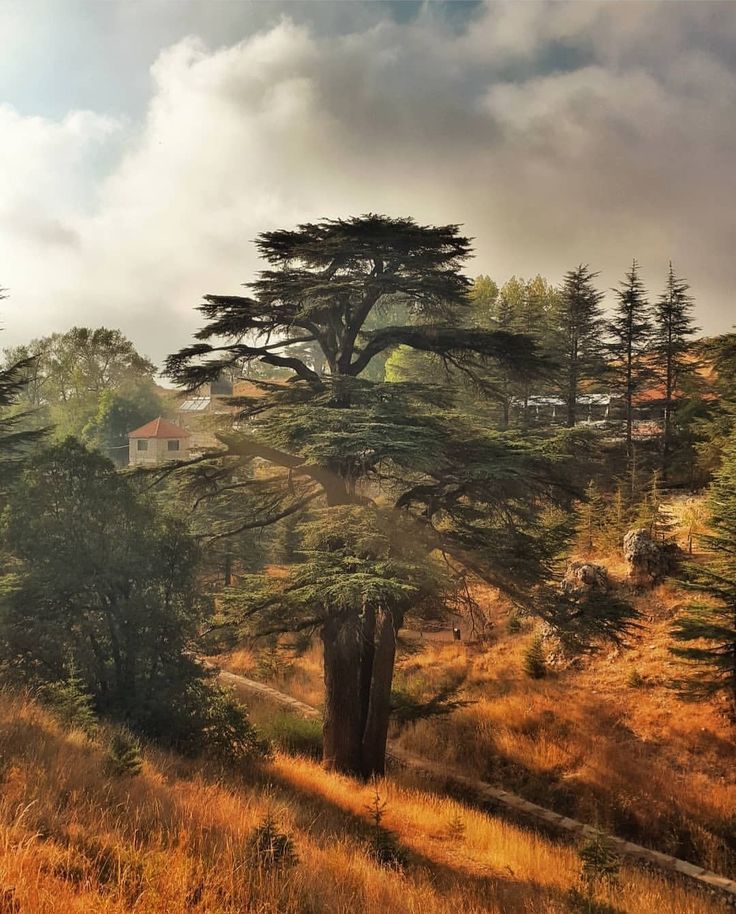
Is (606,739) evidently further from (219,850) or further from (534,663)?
(219,850)

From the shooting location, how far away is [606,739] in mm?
14211

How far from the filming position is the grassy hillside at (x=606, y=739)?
37.9 feet

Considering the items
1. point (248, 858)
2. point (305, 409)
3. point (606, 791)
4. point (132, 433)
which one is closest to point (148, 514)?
point (305, 409)

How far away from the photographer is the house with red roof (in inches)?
1937

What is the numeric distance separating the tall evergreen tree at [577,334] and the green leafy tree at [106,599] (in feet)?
79.8

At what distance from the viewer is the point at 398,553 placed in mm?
9594

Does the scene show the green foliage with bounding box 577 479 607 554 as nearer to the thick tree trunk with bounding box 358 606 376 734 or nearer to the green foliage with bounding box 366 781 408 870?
the thick tree trunk with bounding box 358 606 376 734

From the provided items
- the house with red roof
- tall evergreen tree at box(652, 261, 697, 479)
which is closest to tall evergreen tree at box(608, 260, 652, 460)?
tall evergreen tree at box(652, 261, 697, 479)

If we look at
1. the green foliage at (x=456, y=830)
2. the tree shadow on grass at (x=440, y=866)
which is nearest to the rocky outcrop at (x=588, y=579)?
the green foliage at (x=456, y=830)

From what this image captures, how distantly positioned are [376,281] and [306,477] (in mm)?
5357

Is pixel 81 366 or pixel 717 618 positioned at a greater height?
pixel 81 366

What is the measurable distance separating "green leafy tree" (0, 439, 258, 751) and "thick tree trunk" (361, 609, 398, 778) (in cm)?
294

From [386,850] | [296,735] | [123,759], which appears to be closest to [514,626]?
[296,735]

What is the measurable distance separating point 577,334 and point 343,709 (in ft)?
87.5
